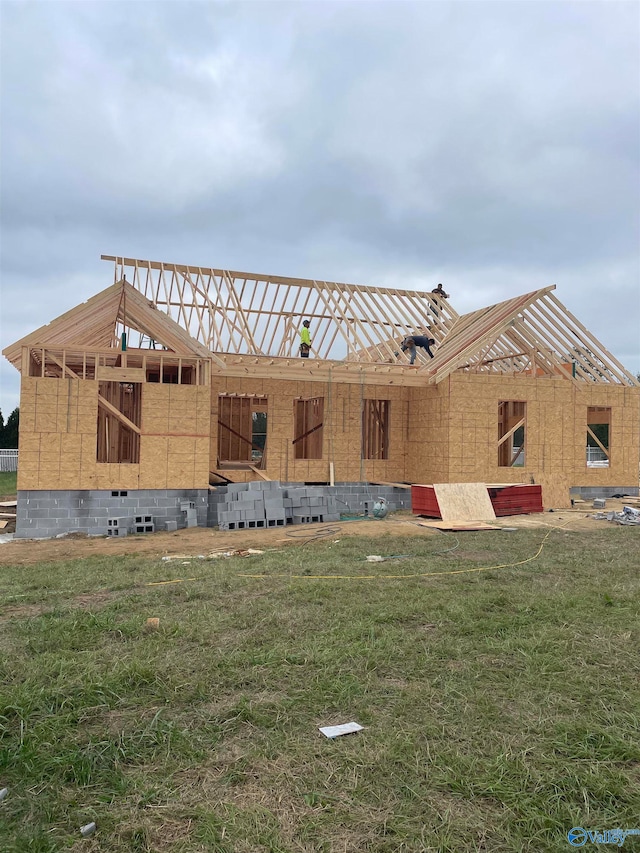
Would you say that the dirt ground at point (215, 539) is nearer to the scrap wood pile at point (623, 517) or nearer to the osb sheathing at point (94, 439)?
the scrap wood pile at point (623, 517)

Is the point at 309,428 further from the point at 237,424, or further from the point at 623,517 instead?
the point at 623,517

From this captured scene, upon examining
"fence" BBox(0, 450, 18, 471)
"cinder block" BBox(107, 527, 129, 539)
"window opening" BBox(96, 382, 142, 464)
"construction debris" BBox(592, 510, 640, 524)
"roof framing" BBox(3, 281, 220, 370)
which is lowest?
"cinder block" BBox(107, 527, 129, 539)

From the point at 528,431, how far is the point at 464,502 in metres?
4.59

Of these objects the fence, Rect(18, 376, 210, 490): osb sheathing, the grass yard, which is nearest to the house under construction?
Rect(18, 376, 210, 490): osb sheathing

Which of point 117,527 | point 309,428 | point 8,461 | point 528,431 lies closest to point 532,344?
point 528,431

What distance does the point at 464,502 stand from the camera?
13445mm

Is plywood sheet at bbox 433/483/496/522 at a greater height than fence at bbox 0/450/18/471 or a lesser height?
lesser

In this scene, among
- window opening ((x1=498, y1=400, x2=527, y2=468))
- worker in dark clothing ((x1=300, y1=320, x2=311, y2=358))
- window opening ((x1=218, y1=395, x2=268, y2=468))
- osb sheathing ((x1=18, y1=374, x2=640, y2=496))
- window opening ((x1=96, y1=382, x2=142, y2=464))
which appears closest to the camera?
osb sheathing ((x1=18, y1=374, x2=640, y2=496))

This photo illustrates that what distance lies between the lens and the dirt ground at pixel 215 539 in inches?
409

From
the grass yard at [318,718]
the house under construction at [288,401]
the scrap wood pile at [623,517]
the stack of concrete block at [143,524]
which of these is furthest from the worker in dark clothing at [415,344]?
the grass yard at [318,718]

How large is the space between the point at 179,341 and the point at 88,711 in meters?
10.7

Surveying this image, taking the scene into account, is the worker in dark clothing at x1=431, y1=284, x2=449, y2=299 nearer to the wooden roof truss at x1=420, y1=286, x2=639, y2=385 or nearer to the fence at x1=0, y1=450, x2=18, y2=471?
the wooden roof truss at x1=420, y1=286, x2=639, y2=385

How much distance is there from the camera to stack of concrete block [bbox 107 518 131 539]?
12844 millimetres

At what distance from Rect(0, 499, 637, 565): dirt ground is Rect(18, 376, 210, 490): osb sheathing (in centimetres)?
A: 120
